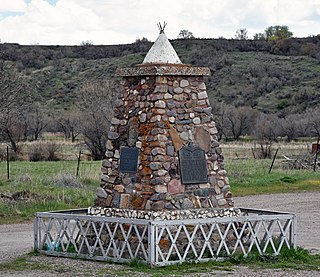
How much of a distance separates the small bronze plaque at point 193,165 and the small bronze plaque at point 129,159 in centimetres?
84

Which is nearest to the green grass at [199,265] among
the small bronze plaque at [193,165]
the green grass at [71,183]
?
the small bronze plaque at [193,165]

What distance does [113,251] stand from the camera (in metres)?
15.1

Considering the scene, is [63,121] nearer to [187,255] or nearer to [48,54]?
[48,54]

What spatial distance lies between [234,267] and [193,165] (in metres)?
2.16

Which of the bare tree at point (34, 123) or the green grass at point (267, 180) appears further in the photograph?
the bare tree at point (34, 123)

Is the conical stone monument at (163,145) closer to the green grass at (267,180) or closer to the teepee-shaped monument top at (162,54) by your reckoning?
the teepee-shaped monument top at (162,54)

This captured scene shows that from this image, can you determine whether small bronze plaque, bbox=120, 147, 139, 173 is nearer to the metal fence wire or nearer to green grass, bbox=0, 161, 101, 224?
the metal fence wire

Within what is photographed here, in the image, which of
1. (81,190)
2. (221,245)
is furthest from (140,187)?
(81,190)

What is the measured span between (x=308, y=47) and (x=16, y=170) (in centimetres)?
6223

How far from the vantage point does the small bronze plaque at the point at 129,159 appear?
15555 mm

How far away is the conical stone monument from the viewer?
15.3 meters

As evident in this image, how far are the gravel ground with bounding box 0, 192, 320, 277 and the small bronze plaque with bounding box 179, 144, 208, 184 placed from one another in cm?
197

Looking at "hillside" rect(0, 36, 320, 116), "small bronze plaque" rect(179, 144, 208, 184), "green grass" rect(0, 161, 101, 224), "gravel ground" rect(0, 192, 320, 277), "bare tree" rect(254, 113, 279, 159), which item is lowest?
"gravel ground" rect(0, 192, 320, 277)

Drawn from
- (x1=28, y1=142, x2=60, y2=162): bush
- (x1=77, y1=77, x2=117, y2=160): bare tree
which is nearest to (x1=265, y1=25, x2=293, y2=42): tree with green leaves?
(x1=77, y1=77, x2=117, y2=160): bare tree
